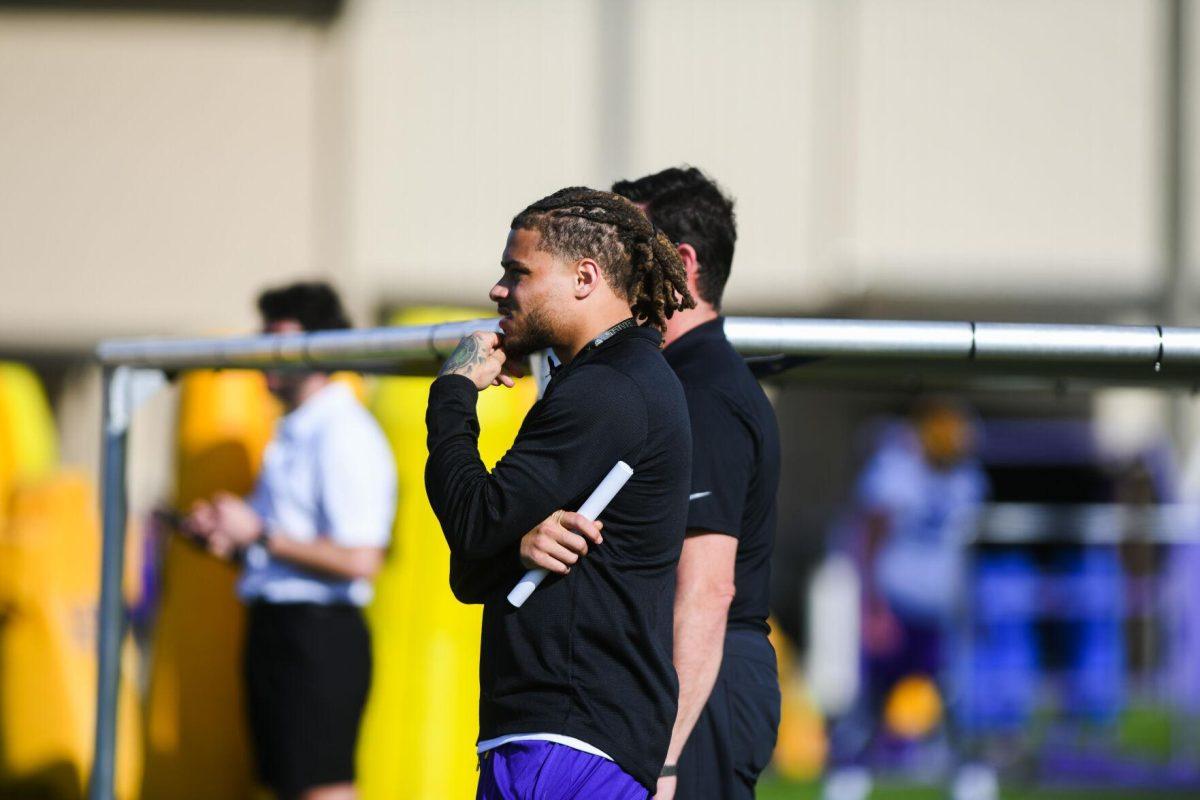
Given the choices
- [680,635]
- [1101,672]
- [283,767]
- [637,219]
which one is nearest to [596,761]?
[680,635]

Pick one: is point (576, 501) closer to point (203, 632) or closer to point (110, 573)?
point (110, 573)

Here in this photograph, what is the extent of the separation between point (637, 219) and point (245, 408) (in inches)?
147

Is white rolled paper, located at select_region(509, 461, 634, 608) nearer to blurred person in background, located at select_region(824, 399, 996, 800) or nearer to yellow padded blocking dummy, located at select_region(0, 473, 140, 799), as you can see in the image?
yellow padded blocking dummy, located at select_region(0, 473, 140, 799)

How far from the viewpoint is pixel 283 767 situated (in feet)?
14.8

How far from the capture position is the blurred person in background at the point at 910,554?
335 inches

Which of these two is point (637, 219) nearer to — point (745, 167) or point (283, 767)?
point (283, 767)

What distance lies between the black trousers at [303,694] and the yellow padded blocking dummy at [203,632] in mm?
1070

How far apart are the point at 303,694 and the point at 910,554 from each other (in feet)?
15.8

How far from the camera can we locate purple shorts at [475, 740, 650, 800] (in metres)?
2.42

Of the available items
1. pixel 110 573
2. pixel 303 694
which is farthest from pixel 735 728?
pixel 110 573

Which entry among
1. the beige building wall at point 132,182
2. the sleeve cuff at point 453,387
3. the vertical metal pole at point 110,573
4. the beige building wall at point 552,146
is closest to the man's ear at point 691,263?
the sleeve cuff at point 453,387

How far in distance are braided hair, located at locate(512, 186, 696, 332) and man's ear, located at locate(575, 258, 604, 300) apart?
14 mm

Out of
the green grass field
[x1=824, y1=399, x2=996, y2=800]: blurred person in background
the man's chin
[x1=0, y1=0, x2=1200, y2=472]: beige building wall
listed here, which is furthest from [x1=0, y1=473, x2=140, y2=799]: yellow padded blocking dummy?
[x1=0, y1=0, x2=1200, y2=472]: beige building wall

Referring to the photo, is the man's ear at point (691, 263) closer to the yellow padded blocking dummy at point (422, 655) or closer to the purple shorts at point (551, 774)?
the purple shorts at point (551, 774)
